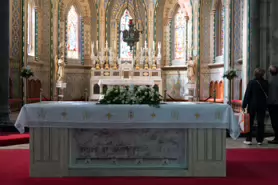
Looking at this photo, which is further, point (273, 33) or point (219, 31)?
point (219, 31)

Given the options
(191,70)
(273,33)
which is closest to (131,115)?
(273,33)

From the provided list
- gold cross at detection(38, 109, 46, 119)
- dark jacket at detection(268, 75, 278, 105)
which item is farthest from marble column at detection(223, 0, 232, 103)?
gold cross at detection(38, 109, 46, 119)

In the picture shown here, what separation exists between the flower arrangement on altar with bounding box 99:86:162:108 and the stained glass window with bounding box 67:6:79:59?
617 inches

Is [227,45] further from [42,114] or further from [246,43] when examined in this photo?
[42,114]

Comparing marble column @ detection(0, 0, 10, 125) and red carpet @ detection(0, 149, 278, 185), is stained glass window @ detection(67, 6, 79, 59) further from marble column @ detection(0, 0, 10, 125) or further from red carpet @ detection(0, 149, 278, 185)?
red carpet @ detection(0, 149, 278, 185)

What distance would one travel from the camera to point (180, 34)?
69.9 feet

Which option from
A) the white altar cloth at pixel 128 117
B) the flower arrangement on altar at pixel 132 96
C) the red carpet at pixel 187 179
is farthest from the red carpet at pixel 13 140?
the flower arrangement on altar at pixel 132 96

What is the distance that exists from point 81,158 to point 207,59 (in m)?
15.3

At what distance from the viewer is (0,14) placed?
10.4 m

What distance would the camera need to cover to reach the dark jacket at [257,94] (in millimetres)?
7758

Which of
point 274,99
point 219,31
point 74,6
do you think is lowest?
point 274,99

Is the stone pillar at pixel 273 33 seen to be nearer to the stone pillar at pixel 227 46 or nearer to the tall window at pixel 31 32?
the stone pillar at pixel 227 46

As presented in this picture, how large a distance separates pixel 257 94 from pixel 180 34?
14.0 m

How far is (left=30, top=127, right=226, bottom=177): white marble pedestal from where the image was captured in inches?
203
